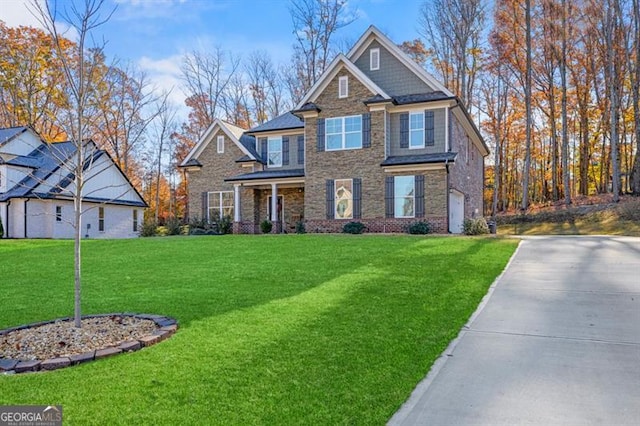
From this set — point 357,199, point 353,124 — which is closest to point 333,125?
point 353,124

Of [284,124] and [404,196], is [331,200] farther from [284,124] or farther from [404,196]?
[284,124]

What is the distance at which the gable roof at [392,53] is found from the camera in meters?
18.5

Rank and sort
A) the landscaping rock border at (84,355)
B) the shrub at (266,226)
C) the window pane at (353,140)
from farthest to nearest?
the shrub at (266,226) < the window pane at (353,140) < the landscaping rock border at (84,355)

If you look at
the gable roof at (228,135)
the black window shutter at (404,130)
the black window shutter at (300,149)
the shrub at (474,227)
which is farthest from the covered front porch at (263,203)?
the shrub at (474,227)

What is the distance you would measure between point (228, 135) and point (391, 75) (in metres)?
9.42

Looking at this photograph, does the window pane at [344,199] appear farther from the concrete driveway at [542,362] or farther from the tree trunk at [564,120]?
the tree trunk at [564,120]

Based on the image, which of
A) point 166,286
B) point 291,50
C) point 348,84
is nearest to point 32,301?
point 166,286

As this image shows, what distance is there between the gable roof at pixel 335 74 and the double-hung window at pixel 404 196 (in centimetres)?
361

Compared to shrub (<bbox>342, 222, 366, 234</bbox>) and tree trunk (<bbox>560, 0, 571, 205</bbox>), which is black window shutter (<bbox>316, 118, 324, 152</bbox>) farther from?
tree trunk (<bbox>560, 0, 571, 205</bbox>)

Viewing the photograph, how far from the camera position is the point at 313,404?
322cm

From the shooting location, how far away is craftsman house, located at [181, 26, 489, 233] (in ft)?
58.7

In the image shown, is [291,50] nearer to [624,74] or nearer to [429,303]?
[624,74]

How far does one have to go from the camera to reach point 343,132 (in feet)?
63.1

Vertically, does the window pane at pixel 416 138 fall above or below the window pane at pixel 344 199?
above
